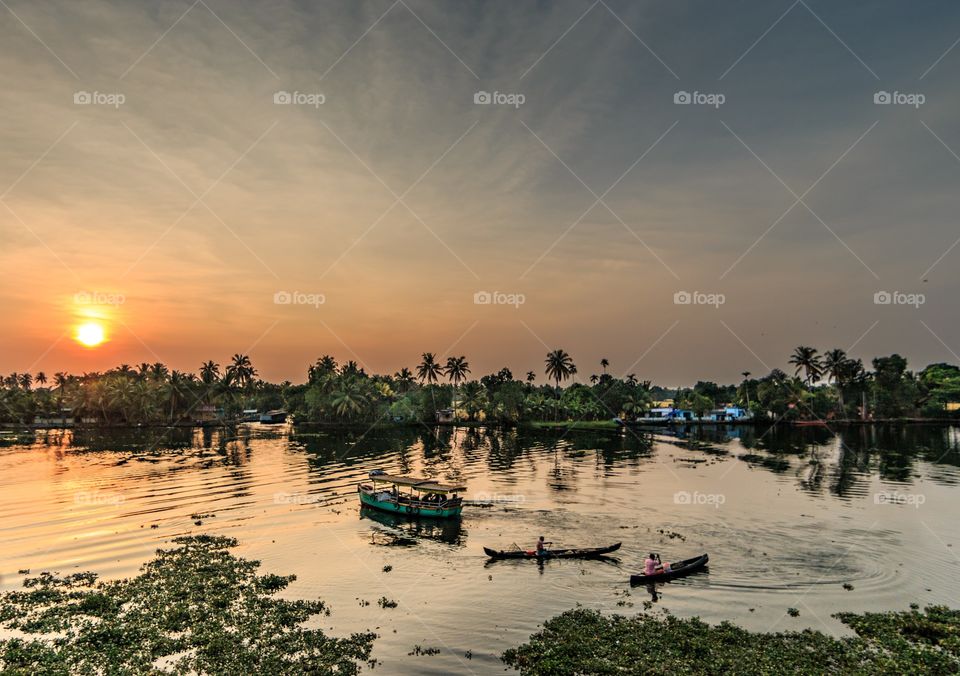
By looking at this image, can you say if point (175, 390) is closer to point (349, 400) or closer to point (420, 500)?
point (349, 400)

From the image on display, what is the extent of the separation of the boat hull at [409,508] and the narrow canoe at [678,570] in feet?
64.7

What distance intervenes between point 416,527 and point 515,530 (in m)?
9.06

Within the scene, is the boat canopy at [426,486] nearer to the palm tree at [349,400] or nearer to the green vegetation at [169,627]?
the green vegetation at [169,627]

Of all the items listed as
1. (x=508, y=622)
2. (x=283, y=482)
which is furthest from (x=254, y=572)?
(x=283, y=482)

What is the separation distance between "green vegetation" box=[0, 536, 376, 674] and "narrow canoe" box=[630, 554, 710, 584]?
1601 cm

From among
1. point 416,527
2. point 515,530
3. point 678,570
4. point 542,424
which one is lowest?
point 542,424

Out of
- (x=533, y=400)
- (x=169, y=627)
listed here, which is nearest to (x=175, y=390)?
(x=533, y=400)

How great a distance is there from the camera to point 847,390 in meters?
173

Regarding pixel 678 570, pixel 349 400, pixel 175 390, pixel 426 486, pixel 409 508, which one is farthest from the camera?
pixel 175 390

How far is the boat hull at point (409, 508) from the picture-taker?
47.1 metres

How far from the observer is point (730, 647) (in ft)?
73.8

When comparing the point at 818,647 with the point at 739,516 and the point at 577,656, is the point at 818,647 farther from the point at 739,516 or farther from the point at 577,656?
the point at 739,516

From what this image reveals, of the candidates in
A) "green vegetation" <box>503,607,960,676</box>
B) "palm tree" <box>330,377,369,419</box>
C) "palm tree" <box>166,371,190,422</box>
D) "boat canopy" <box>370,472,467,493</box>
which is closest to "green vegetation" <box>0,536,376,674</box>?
"green vegetation" <box>503,607,960,676</box>

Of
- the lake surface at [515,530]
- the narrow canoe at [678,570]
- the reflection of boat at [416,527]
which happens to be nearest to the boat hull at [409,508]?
the reflection of boat at [416,527]
